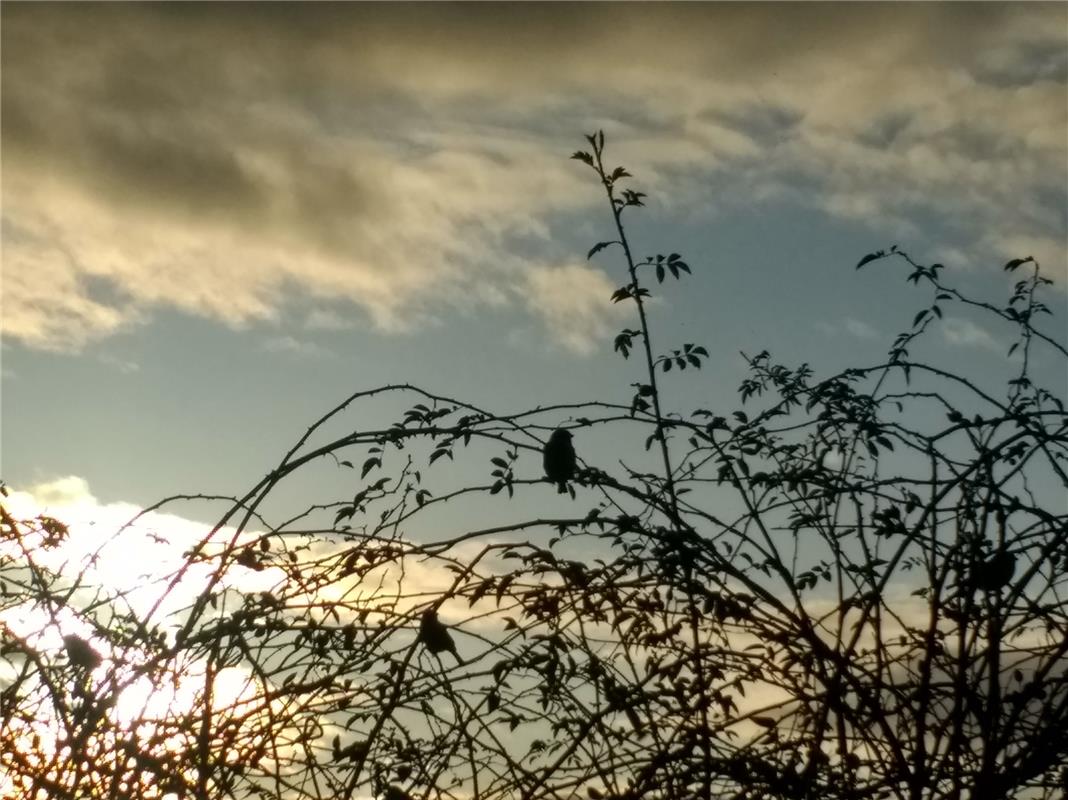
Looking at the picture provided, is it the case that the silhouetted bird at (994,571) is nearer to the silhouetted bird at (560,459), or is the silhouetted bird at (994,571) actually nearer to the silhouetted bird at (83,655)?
the silhouetted bird at (560,459)

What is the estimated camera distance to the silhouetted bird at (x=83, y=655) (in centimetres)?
317

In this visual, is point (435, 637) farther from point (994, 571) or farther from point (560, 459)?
point (994, 571)

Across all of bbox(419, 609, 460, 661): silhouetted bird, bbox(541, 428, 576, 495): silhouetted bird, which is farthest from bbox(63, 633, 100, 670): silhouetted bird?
bbox(541, 428, 576, 495): silhouetted bird

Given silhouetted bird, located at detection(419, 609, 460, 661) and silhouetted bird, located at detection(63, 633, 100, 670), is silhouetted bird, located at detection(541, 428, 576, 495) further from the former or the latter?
silhouetted bird, located at detection(63, 633, 100, 670)

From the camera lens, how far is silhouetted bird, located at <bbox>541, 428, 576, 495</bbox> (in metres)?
3.63

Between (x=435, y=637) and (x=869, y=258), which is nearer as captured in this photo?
(x=435, y=637)

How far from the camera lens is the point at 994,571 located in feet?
10.5

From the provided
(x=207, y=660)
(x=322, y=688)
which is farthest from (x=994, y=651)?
(x=207, y=660)

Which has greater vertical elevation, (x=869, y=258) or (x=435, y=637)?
(x=869, y=258)

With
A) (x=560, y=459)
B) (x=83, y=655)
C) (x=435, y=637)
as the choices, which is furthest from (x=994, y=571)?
(x=83, y=655)

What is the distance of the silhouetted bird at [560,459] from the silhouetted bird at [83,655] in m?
1.28

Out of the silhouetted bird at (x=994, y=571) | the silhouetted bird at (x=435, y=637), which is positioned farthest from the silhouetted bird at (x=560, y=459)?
the silhouetted bird at (x=994, y=571)

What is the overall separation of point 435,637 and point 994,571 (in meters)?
1.38

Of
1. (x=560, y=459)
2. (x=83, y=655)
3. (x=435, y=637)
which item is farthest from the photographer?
(x=560, y=459)
